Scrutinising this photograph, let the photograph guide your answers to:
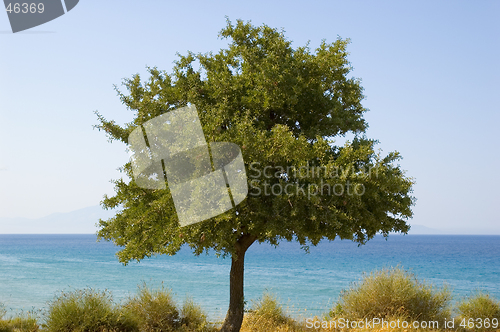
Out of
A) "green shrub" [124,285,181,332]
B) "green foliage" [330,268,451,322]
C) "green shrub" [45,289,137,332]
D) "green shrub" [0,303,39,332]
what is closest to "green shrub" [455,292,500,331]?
"green foliage" [330,268,451,322]

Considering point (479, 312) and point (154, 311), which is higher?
point (154, 311)

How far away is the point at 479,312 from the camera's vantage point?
45.1 ft

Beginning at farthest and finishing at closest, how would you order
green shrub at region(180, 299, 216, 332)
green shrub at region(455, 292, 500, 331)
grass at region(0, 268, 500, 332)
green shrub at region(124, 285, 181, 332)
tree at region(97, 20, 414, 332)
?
green shrub at region(455, 292, 500, 331), green shrub at region(180, 299, 216, 332), green shrub at region(124, 285, 181, 332), grass at region(0, 268, 500, 332), tree at region(97, 20, 414, 332)

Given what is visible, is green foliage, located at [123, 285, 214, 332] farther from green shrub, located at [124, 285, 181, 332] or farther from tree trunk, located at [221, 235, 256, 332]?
tree trunk, located at [221, 235, 256, 332]

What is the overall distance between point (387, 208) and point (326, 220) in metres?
1.84

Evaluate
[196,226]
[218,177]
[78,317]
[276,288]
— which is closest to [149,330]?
[78,317]

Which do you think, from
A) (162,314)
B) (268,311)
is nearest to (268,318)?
(268,311)

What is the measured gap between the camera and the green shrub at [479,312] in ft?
43.9

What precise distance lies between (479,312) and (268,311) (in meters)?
7.07

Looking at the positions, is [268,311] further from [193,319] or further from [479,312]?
[479,312]

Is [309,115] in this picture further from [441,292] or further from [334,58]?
[441,292]

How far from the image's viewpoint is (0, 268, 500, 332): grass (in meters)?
11.1

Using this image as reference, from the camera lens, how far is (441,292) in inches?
543

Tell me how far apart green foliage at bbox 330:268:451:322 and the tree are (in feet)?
11.3
